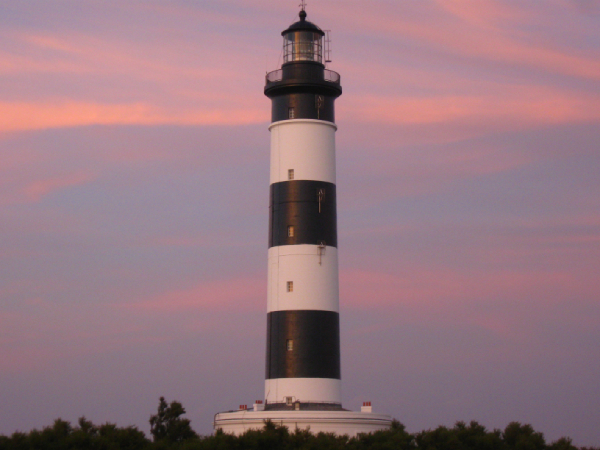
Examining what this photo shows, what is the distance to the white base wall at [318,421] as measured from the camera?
36312 millimetres

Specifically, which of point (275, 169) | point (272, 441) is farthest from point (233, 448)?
point (275, 169)

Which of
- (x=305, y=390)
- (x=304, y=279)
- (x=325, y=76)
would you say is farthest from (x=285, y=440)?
(x=325, y=76)

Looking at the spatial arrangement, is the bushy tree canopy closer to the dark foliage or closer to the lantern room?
the dark foliage

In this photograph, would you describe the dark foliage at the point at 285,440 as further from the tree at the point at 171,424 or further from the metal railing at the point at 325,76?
the metal railing at the point at 325,76

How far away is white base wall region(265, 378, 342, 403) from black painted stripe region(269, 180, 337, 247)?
195 inches

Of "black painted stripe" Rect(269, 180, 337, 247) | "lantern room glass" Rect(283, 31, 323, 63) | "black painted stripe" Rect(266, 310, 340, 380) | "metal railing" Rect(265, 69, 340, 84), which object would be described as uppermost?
"lantern room glass" Rect(283, 31, 323, 63)

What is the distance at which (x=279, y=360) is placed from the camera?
38219 mm

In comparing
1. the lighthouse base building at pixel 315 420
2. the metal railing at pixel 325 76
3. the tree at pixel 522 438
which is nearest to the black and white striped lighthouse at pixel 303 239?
the metal railing at pixel 325 76

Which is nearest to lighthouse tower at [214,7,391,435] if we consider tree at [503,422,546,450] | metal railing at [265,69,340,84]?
metal railing at [265,69,340,84]

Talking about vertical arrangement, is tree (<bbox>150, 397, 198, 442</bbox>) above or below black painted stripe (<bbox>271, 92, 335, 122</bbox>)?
below

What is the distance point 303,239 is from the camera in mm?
38625

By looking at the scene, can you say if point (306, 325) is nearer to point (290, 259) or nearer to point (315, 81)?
point (290, 259)

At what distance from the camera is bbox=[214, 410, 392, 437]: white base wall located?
36312 mm

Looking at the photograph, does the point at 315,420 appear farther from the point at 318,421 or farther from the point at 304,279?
the point at 304,279
